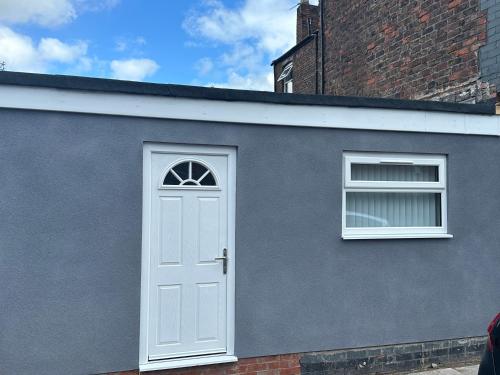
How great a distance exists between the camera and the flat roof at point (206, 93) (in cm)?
404

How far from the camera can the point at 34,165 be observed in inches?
162

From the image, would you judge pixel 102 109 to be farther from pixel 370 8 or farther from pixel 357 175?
pixel 370 8

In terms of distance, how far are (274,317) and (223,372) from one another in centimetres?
77

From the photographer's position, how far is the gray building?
413 cm

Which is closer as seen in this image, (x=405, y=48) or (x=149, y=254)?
(x=149, y=254)

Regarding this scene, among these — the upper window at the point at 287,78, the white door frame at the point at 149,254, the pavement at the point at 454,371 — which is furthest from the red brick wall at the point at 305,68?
the pavement at the point at 454,371

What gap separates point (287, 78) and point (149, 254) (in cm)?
1108

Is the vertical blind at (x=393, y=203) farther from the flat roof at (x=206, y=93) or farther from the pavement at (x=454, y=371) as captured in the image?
the pavement at (x=454, y=371)

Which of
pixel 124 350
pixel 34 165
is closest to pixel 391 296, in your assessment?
pixel 124 350

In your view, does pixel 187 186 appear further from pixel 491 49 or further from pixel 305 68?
pixel 305 68

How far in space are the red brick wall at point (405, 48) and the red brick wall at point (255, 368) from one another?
4.92m

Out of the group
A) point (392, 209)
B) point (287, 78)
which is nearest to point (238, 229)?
point (392, 209)

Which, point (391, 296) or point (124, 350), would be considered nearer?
point (124, 350)

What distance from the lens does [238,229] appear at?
468 centimetres
